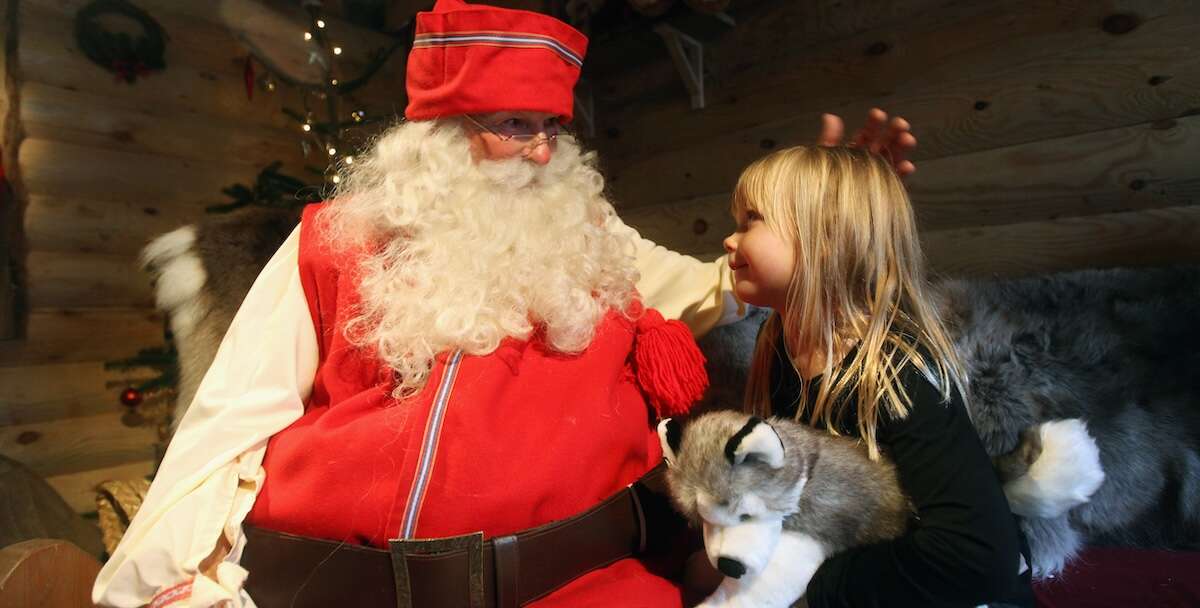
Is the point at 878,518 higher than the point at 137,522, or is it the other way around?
the point at 137,522

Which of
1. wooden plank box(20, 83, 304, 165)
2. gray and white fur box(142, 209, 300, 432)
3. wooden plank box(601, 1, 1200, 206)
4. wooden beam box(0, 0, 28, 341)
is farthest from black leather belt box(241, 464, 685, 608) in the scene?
wooden plank box(20, 83, 304, 165)

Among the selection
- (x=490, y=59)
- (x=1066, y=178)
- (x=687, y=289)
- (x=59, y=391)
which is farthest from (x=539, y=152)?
(x=59, y=391)

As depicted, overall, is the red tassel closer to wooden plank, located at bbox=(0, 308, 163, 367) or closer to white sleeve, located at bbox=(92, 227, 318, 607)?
white sleeve, located at bbox=(92, 227, 318, 607)

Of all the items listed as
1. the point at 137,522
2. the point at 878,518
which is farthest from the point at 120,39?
the point at 878,518

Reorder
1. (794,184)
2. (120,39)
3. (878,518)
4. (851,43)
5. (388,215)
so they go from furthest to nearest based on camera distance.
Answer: (120,39)
(851,43)
(388,215)
(794,184)
(878,518)

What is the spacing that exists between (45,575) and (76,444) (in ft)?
5.66

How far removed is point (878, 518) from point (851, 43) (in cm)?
134

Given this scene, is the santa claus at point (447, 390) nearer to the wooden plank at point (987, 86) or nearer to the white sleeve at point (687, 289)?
the white sleeve at point (687, 289)

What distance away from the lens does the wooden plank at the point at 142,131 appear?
7.05 ft

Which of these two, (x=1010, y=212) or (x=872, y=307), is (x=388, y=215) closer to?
(x=872, y=307)

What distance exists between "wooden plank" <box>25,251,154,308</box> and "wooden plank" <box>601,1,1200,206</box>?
210 centimetres

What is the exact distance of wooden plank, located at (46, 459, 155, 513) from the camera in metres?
2.22

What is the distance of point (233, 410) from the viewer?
3.18 ft

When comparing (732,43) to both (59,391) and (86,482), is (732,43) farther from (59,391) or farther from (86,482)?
(86,482)
